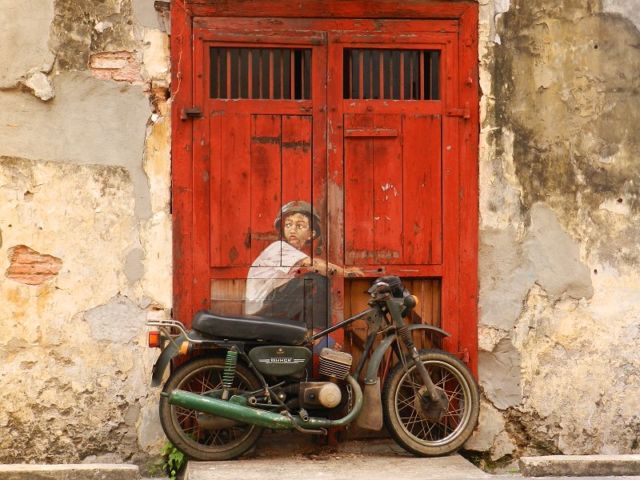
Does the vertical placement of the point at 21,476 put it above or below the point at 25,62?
below

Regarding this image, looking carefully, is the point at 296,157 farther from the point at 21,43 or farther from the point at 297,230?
the point at 21,43

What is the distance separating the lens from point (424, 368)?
6.22m

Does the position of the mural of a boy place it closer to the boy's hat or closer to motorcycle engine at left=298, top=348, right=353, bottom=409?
the boy's hat

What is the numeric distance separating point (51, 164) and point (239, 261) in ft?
4.40

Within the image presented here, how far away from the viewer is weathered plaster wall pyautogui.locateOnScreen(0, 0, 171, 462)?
6.14m

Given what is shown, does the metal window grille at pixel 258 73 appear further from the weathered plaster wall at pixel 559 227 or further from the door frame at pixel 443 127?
the weathered plaster wall at pixel 559 227

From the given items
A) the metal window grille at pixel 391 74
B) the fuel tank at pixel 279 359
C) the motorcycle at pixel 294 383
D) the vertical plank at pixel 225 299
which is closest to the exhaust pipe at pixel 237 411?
the motorcycle at pixel 294 383

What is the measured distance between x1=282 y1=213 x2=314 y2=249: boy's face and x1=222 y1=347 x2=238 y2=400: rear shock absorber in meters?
0.85

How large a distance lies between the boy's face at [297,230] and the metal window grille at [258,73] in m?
0.79

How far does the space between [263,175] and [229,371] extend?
1.29 metres

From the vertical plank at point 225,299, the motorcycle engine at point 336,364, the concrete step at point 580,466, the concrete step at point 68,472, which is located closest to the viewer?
the concrete step at point 68,472

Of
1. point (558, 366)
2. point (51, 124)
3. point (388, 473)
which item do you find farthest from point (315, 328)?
point (51, 124)

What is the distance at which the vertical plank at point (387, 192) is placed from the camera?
6.44 m

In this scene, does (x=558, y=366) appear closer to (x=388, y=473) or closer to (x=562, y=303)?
(x=562, y=303)
